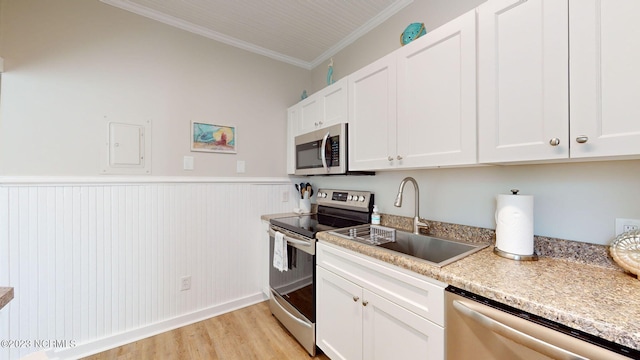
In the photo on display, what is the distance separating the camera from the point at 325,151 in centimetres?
196

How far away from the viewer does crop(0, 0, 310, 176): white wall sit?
5.07 ft

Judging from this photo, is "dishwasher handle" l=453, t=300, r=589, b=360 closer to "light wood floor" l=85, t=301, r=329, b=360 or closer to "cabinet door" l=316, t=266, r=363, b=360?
"cabinet door" l=316, t=266, r=363, b=360

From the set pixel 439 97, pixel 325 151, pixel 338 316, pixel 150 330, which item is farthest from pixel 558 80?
pixel 150 330

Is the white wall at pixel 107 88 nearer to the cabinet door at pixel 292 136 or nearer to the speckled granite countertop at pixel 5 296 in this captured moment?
the cabinet door at pixel 292 136

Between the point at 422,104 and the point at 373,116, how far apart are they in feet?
1.15

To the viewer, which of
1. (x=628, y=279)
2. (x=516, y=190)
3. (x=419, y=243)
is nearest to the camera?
(x=628, y=279)

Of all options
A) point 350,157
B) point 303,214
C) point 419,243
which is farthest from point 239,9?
point 419,243

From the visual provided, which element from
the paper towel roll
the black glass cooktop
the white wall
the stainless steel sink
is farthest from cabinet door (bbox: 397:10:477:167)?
the white wall

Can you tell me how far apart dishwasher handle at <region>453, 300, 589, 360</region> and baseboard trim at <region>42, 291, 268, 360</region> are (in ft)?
6.66

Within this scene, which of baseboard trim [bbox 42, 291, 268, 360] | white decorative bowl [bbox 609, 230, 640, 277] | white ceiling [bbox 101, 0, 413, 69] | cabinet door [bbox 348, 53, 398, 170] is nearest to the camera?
white decorative bowl [bbox 609, 230, 640, 277]

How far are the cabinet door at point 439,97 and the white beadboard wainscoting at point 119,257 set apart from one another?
161 cm

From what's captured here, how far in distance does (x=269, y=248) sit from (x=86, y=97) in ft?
5.87

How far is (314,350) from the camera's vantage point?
1648mm

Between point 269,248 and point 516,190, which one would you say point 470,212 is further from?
point 269,248
